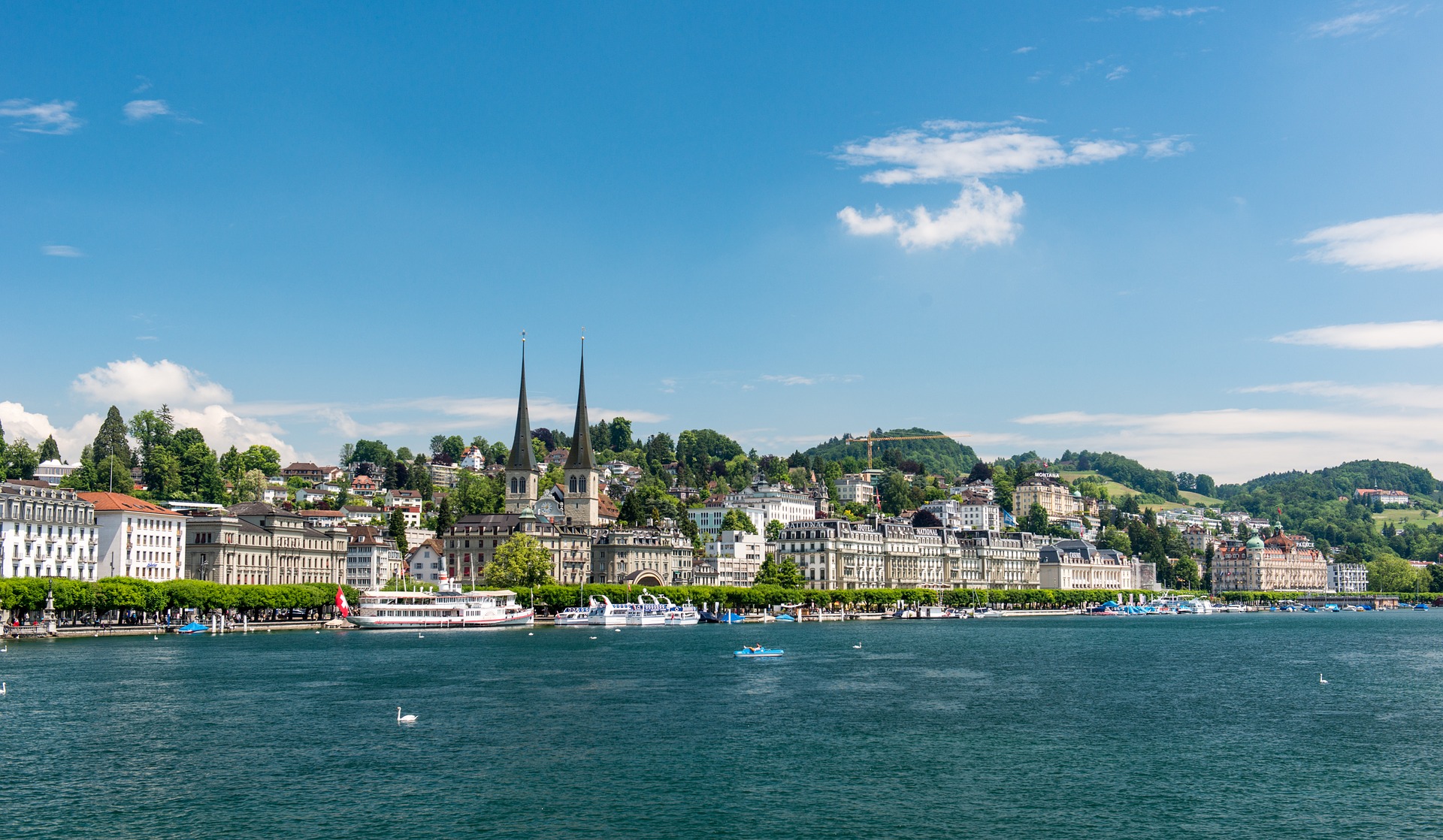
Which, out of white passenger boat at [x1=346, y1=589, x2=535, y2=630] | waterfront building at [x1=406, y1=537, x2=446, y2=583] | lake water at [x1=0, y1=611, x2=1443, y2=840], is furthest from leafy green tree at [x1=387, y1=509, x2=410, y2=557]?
lake water at [x1=0, y1=611, x2=1443, y2=840]

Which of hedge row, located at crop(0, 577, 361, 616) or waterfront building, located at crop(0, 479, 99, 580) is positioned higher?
waterfront building, located at crop(0, 479, 99, 580)

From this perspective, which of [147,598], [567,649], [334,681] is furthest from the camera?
[147,598]

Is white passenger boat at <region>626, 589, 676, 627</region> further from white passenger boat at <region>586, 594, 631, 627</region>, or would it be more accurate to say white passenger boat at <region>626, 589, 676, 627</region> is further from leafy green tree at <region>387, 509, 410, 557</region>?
leafy green tree at <region>387, 509, 410, 557</region>

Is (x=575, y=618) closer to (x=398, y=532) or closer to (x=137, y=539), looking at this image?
(x=137, y=539)

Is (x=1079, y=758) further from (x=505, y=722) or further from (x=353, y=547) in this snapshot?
(x=353, y=547)

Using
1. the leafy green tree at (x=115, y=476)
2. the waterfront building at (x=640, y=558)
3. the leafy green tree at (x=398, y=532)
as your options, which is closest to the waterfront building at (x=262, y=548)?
the leafy green tree at (x=398, y=532)

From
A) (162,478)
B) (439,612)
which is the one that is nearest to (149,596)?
(439,612)

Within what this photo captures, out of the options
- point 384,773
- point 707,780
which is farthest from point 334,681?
point 707,780
